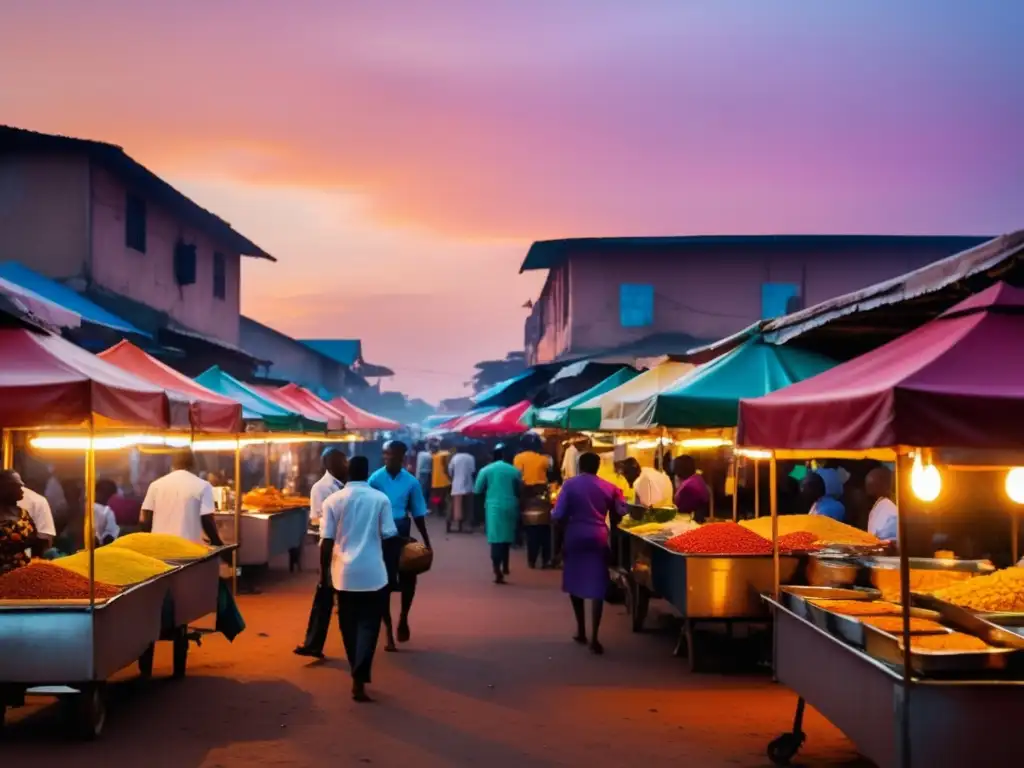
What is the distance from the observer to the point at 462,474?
2730 cm

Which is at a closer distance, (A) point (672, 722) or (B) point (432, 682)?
(A) point (672, 722)

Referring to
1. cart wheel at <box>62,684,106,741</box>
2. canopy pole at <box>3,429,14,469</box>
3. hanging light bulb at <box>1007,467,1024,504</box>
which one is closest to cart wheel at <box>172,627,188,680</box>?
cart wheel at <box>62,684,106,741</box>

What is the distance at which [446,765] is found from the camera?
715cm

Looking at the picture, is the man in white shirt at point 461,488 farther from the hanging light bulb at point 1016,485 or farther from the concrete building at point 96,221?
the hanging light bulb at point 1016,485

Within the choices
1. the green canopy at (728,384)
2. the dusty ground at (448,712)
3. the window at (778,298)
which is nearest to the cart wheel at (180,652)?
the dusty ground at (448,712)

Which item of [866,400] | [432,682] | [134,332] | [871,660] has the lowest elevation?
[432,682]

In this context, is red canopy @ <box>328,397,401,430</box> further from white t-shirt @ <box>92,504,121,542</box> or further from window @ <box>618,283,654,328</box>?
white t-shirt @ <box>92,504,121,542</box>

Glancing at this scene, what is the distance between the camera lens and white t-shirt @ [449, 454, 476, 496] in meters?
27.2

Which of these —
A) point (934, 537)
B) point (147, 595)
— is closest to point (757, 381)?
point (934, 537)

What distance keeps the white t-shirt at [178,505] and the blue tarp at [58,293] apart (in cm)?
834

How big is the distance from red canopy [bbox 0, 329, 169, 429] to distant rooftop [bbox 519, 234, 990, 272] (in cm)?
2488

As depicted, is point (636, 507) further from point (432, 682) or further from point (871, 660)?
point (871, 660)

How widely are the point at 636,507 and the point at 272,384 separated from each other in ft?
63.4

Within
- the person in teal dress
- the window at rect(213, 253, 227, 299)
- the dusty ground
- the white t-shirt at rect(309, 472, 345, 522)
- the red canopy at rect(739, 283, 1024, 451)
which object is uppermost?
the window at rect(213, 253, 227, 299)
